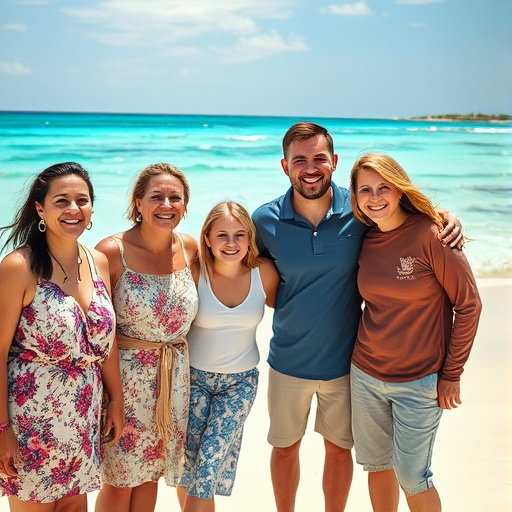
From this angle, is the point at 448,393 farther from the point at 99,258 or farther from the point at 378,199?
the point at 99,258

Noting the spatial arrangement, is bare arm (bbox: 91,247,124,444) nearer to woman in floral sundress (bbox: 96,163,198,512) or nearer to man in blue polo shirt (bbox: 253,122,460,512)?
woman in floral sundress (bbox: 96,163,198,512)

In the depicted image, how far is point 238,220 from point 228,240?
0.13m

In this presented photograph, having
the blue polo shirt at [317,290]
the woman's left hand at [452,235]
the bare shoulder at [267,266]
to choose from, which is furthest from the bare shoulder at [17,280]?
the woman's left hand at [452,235]

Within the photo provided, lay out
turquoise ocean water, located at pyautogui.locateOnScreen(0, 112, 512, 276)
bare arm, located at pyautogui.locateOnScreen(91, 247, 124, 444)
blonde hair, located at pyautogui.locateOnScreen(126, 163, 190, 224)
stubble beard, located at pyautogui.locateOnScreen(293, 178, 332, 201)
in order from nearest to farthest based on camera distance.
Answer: bare arm, located at pyautogui.locateOnScreen(91, 247, 124, 444), blonde hair, located at pyautogui.locateOnScreen(126, 163, 190, 224), stubble beard, located at pyautogui.locateOnScreen(293, 178, 332, 201), turquoise ocean water, located at pyautogui.locateOnScreen(0, 112, 512, 276)

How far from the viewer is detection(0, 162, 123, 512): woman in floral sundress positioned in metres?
2.71

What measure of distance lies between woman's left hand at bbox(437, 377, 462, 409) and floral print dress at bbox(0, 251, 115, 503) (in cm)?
154

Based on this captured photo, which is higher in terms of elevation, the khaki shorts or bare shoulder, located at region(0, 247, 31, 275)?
bare shoulder, located at region(0, 247, 31, 275)

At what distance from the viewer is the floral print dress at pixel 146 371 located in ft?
10.3

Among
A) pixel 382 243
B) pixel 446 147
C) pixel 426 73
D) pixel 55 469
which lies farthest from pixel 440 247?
pixel 426 73

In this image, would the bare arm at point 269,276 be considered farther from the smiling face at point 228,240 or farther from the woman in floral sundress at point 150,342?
the woman in floral sundress at point 150,342

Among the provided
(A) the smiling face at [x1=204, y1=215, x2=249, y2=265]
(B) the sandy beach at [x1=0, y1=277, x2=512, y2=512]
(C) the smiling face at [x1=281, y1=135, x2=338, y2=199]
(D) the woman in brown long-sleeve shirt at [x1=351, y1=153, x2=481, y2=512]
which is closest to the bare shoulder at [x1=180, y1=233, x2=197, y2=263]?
(A) the smiling face at [x1=204, y1=215, x2=249, y2=265]

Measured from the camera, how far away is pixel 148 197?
325 cm

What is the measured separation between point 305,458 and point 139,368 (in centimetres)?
184

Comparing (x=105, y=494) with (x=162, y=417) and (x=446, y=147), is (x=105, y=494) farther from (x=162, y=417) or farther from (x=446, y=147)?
(x=446, y=147)
